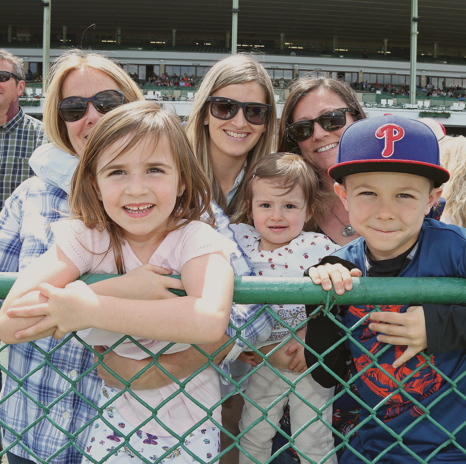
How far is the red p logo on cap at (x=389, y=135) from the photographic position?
1200mm

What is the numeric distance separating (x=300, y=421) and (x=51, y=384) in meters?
0.85

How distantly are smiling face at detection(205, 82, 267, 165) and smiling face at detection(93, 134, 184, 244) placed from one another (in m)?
0.80

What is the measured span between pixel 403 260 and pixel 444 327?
244mm

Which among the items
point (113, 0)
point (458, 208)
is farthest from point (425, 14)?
point (458, 208)

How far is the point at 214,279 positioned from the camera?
108cm

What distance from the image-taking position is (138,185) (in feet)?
3.97

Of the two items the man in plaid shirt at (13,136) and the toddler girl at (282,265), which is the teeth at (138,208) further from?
the man in plaid shirt at (13,136)

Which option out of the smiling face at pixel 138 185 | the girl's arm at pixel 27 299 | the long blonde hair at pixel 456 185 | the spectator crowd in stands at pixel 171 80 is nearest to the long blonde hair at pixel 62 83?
the smiling face at pixel 138 185

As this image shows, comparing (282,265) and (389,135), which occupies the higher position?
(389,135)

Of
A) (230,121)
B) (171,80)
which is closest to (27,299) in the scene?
(230,121)

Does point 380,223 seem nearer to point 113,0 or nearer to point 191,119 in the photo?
point 191,119

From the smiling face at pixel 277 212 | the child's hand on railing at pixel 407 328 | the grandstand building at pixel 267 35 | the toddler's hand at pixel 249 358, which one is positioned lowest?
the toddler's hand at pixel 249 358

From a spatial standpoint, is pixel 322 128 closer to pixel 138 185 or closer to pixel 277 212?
pixel 277 212

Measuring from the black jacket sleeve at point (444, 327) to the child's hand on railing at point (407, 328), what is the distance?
0.01m
